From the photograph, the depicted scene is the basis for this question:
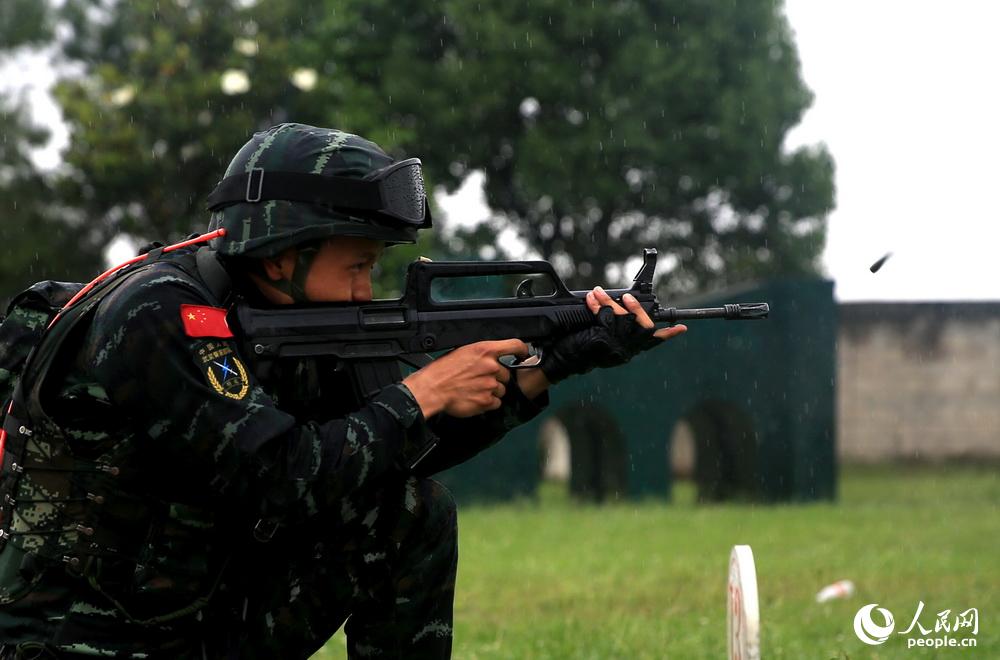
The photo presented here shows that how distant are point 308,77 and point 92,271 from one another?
1201cm

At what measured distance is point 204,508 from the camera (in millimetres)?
3701

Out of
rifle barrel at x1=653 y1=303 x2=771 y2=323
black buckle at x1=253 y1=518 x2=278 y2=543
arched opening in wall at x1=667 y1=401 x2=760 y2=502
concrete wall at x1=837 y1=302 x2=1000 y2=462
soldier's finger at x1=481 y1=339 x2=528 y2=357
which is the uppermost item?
concrete wall at x1=837 y1=302 x2=1000 y2=462

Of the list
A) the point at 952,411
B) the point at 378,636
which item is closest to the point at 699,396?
the point at 952,411

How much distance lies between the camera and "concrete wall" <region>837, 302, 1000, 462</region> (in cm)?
2378

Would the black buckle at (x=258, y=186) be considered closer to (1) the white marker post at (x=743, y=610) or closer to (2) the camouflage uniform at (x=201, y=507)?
(2) the camouflage uniform at (x=201, y=507)

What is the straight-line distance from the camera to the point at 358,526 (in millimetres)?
3986

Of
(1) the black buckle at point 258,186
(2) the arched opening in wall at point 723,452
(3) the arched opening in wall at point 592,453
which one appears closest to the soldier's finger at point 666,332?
(1) the black buckle at point 258,186

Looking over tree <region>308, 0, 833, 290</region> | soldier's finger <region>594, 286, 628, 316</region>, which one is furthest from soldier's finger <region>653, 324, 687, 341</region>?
tree <region>308, 0, 833, 290</region>

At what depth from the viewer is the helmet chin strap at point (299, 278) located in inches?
152

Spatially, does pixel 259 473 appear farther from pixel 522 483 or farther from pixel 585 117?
pixel 585 117

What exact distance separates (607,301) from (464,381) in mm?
512

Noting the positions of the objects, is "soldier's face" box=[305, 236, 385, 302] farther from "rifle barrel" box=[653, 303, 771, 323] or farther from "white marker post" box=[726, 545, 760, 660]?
"white marker post" box=[726, 545, 760, 660]

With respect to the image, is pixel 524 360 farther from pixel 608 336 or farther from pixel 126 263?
pixel 126 263

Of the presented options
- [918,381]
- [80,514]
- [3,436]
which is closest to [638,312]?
[80,514]
